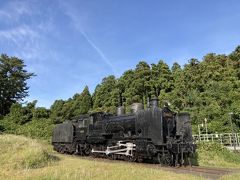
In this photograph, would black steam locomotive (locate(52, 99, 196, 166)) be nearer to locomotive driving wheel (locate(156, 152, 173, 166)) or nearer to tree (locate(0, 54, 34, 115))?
locomotive driving wheel (locate(156, 152, 173, 166))

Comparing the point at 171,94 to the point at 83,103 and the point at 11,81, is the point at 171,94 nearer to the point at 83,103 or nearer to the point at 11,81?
the point at 83,103

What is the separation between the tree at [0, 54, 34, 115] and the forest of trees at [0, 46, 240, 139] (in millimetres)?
5880

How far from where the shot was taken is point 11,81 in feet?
171

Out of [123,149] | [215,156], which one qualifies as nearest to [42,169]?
[123,149]

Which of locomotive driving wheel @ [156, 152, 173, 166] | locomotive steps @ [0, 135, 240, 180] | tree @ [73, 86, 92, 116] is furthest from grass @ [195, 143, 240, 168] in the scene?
tree @ [73, 86, 92, 116]

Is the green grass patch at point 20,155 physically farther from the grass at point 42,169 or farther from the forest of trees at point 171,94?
the forest of trees at point 171,94

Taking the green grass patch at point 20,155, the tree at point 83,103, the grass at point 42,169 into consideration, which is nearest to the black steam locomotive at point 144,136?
the grass at point 42,169

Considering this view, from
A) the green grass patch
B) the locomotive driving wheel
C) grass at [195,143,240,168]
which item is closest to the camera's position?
the green grass patch

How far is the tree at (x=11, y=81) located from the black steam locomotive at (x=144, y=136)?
34.7m

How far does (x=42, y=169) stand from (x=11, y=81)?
137 feet

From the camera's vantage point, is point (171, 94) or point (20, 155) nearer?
point (20, 155)

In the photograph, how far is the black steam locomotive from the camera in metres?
15.7

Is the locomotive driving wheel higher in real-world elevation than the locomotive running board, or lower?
lower

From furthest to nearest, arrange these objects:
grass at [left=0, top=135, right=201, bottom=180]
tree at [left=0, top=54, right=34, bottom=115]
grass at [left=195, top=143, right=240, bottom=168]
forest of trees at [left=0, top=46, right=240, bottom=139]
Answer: tree at [left=0, top=54, right=34, bottom=115]
forest of trees at [left=0, top=46, right=240, bottom=139]
grass at [left=195, top=143, right=240, bottom=168]
grass at [left=0, top=135, right=201, bottom=180]
